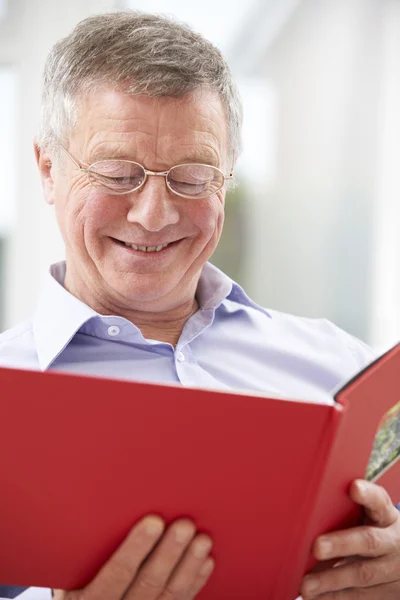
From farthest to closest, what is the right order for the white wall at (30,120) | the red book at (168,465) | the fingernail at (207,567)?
the white wall at (30,120) → the fingernail at (207,567) → the red book at (168,465)

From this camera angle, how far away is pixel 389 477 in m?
1.16

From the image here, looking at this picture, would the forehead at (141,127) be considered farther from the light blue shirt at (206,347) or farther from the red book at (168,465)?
the red book at (168,465)

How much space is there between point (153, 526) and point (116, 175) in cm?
73

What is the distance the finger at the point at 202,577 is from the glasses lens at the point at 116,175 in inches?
28.8

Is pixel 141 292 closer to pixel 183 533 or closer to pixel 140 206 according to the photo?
pixel 140 206

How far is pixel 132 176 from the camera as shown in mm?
1446

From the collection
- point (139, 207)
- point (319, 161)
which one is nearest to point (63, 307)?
point (139, 207)

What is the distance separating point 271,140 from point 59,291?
2.45 m

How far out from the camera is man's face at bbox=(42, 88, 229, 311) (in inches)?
56.4

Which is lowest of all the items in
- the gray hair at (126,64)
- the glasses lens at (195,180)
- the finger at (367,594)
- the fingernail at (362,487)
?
the finger at (367,594)

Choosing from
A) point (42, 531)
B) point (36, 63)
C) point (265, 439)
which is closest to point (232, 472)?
point (265, 439)

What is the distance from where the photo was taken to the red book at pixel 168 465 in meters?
0.90

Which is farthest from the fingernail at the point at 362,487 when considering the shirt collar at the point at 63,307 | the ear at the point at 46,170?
the ear at the point at 46,170

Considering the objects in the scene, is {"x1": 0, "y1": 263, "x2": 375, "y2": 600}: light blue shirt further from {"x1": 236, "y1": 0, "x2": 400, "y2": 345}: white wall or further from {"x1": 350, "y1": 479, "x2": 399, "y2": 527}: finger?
{"x1": 236, "y1": 0, "x2": 400, "y2": 345}: white wall
